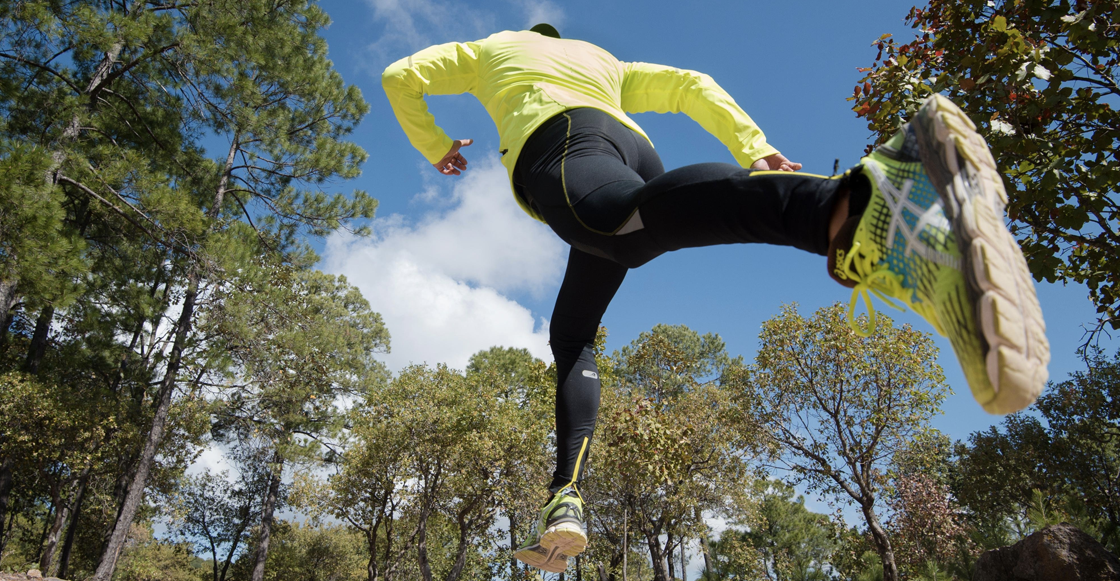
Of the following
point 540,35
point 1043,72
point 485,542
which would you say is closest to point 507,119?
point 540,35

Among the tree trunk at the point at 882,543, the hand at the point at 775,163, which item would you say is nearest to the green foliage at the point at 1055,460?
the tree trunk at the point at 882,543

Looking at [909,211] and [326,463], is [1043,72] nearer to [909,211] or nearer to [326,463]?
[909,211]

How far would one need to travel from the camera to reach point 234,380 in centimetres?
1359

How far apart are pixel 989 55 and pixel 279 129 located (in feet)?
40.9

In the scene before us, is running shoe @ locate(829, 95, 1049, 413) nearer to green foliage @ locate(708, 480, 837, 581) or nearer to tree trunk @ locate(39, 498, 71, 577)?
tree trunk @ locate(39, 498, 71, 577)

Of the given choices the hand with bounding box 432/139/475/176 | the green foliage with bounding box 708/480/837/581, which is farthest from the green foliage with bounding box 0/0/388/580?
the green foliage with bounding box 708/480/837/581

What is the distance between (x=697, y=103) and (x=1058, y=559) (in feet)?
30.9

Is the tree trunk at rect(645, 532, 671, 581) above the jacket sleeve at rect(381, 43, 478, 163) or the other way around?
the other way around

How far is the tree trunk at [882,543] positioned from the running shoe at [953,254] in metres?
12.5

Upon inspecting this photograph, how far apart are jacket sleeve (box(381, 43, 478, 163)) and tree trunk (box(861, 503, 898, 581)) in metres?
12.5

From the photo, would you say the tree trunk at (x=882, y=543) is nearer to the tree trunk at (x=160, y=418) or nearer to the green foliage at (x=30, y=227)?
the tree trunk at (x=160, y=418)

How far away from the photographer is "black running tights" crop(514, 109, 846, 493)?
1.04 m

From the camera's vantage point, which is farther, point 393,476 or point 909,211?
point 393,476

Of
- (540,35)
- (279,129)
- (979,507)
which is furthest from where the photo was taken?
(979,507)
